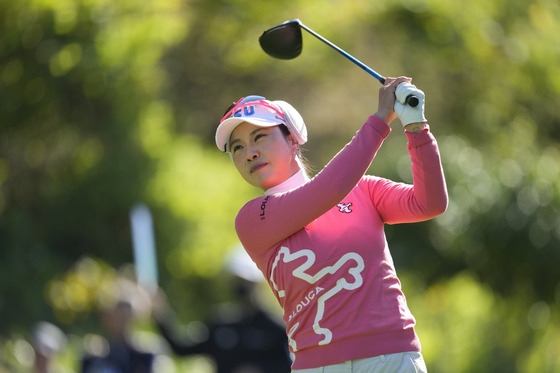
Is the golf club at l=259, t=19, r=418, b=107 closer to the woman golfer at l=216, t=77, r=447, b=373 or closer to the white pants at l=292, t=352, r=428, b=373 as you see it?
the woman golfer at l=216, t=77, r=447, b=373

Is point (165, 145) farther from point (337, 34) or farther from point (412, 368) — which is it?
point (412, 368)

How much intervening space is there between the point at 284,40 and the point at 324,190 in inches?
41.6

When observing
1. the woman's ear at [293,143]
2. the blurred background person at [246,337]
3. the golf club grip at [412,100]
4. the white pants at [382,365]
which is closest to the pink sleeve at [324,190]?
the golf club grip at [412,100]

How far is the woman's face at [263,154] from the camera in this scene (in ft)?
9.64

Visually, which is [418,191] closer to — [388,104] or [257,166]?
[388,104]

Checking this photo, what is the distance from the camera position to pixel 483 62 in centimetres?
1227

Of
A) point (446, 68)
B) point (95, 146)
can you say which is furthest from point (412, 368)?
point (446, 68)

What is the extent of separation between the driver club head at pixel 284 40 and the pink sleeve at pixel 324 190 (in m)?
0.91

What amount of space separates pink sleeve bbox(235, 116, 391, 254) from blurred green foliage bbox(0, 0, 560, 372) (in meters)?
4.28

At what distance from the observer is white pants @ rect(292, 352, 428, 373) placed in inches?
103

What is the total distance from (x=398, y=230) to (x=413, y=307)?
15.6 feet

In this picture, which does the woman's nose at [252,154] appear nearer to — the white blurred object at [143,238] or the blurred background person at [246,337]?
the blurred background person at [246,337]

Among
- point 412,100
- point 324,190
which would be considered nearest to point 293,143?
point 324,190

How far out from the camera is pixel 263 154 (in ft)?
9.64
